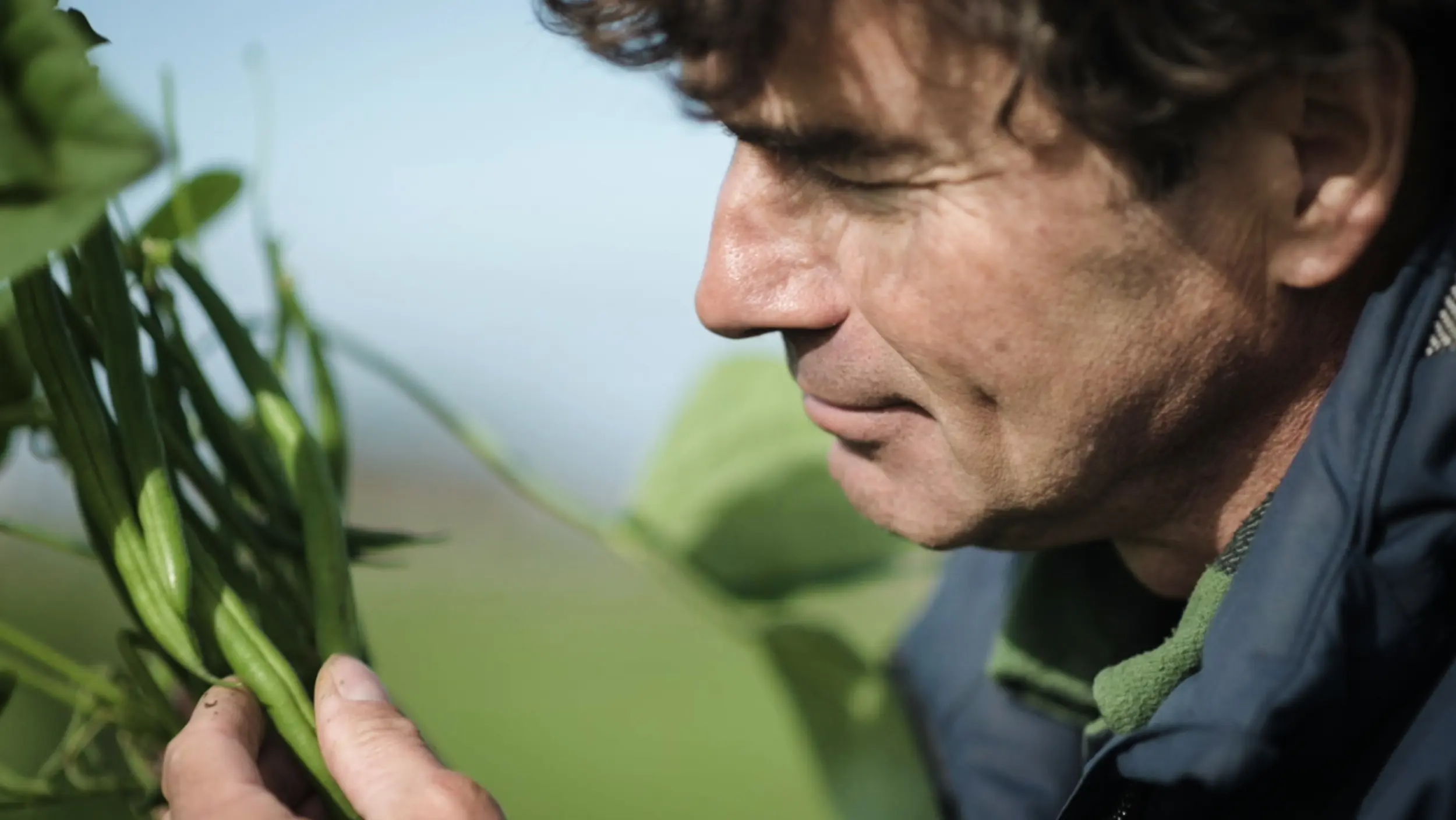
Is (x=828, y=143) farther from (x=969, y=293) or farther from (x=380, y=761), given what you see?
(x=380, y=761)

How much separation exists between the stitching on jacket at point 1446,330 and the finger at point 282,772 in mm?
473

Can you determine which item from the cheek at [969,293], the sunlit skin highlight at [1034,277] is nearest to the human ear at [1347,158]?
the sunlit skin highlight at [1034,277]

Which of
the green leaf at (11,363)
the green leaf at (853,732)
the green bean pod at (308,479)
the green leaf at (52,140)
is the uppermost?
the green leaf at (52,140)

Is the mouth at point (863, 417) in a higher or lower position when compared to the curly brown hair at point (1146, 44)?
lower

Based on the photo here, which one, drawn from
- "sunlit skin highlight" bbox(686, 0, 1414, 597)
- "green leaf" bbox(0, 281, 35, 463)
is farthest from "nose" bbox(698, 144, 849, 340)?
"green leaf" bbox(0, 281, 35, 463)

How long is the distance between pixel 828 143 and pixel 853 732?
17.8 inches

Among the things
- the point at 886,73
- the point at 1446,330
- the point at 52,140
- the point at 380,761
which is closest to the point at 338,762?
the point at 380,761

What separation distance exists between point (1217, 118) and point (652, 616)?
1.92 metres

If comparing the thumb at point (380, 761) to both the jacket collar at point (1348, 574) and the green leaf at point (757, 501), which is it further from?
the green leaf at point (757, 501)

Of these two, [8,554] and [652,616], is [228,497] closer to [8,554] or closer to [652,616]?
[8,554]

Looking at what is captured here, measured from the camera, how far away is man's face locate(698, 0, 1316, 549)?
56cm

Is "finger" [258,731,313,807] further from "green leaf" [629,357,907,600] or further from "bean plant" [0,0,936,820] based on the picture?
"green leaf" [629,357,907,600]

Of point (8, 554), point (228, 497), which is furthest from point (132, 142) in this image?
point (8, 554)

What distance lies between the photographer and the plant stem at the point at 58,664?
53 centimetres
